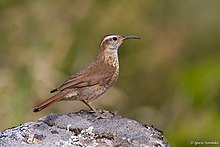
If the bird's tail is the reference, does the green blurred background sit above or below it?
above

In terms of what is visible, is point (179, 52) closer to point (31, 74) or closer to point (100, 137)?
point (31, 74)

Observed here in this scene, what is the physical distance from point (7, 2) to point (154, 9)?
2.46 metres

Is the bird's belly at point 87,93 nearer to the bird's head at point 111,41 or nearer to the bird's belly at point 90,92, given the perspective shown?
the bird's belly at point 90,92

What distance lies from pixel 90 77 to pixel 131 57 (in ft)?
11.9

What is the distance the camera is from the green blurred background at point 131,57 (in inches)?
372

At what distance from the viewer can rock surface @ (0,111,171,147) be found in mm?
5668

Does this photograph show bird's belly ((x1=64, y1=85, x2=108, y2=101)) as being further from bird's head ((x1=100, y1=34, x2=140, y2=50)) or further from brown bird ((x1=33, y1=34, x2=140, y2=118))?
bird's head ((x1=100, y1=34, x2=140, y2=50))

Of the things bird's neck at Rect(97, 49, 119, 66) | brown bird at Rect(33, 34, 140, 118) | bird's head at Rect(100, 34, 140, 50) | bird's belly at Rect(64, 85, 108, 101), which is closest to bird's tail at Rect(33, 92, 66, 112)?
brown bird at Rect(33, 34, 140, 118)

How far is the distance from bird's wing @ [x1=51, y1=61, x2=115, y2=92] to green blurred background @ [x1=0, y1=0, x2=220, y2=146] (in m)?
1.98

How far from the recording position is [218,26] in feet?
37.3

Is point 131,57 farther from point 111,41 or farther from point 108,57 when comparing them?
point 108,57

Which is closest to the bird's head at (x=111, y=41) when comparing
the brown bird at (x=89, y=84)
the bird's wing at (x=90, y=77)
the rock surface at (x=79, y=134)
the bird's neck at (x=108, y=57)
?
the bird's neck at (x=108, y=57)

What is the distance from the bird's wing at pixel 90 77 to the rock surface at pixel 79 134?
76cm

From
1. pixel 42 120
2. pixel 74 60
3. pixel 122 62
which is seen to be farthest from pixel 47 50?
pixel 42 120
